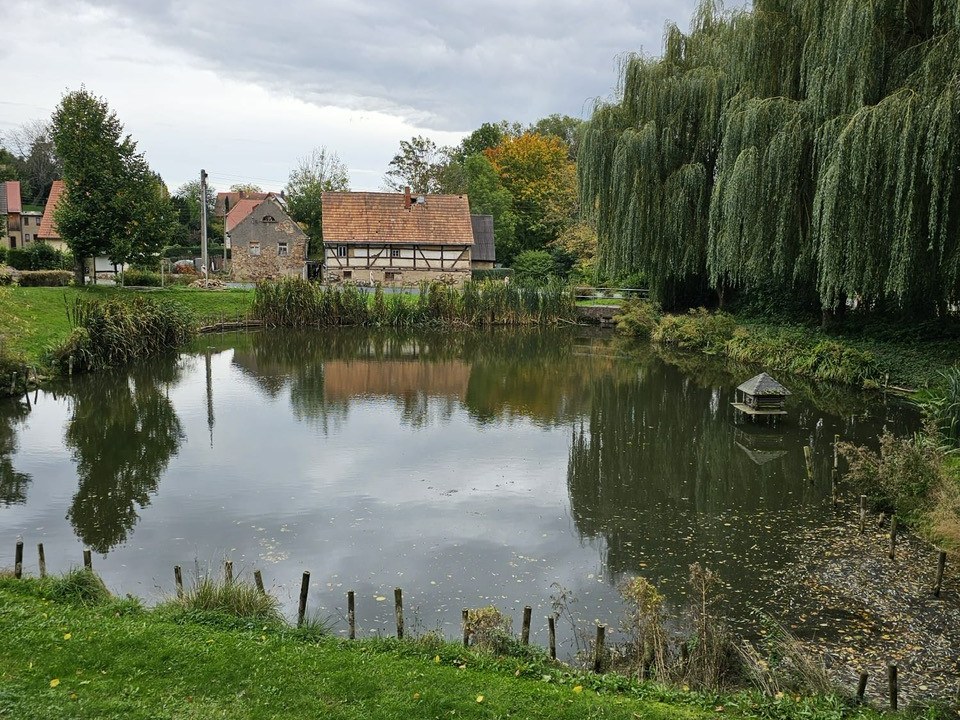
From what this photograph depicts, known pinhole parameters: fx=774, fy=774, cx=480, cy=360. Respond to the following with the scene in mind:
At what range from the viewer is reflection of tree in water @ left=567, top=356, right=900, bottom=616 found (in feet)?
28.6

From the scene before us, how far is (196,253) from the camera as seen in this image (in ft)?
187

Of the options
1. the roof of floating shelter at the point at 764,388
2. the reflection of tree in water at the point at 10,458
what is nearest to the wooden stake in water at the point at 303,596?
the reflection of tree in water at the point at 10,458

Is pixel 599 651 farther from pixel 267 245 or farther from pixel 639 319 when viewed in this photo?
pixel 267 245

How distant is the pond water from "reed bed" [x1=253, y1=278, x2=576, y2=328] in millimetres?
10633

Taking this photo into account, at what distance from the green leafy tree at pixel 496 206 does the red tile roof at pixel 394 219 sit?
5716 millimetres

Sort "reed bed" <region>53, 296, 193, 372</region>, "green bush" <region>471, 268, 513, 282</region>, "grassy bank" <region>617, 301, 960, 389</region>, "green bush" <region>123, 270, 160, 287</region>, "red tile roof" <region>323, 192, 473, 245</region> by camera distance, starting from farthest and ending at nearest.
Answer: "green bush" <region>471, 268, 513, 282</region> → "red tile roof" <region>323, 192, 473, 245</region> → "green bush" <region>123, 270, 160, 287</region> → "reed bed" <region>53, 296, 193, 372</region> → "grassy bank" <region>617, 301, 960, 389</region>

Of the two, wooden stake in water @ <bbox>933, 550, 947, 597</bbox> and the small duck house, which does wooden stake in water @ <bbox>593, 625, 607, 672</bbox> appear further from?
the small duck house

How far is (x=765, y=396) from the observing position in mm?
15281

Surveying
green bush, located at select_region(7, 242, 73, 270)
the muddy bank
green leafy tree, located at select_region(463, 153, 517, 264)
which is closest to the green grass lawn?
the muddy bank

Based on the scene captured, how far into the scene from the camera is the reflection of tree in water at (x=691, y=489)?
872 centimetres

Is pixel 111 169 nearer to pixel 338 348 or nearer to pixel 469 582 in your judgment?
pixel 338 348

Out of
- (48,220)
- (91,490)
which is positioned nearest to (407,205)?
(48,220)

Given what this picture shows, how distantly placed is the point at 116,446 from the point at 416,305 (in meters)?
20.4

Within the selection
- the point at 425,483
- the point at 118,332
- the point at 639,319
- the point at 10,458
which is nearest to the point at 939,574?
the point at 425,483
